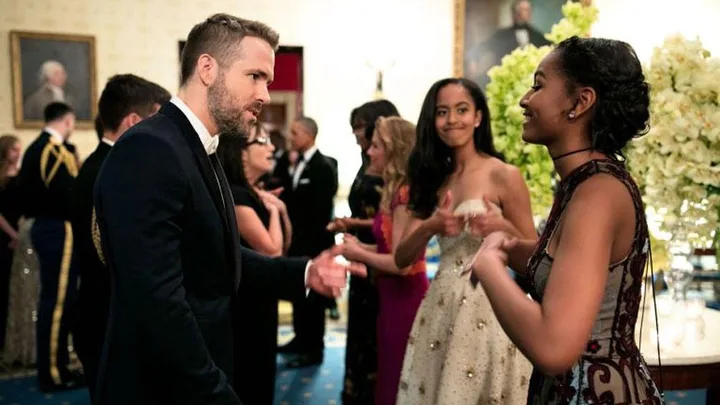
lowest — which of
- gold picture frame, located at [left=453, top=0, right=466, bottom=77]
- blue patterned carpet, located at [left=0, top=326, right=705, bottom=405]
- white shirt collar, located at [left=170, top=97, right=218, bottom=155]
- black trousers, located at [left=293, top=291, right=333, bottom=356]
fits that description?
blue patterned carpet, located at [left=0, top=326, right=705, bottom=405]

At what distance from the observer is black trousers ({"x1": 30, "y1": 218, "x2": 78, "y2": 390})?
4.43m

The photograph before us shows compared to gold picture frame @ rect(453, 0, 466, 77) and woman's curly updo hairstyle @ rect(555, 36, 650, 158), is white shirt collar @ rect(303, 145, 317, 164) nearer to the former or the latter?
gold picture frame @ rect(453, 0, 466, 77)

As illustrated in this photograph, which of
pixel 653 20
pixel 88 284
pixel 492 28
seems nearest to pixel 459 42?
pixel 492 28

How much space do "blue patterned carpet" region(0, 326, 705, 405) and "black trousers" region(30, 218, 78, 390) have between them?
135 millimetres

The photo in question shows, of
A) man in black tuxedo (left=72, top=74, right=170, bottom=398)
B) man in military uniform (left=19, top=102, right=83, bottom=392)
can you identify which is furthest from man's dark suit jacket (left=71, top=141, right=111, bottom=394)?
man in military uniform (left=19, top=102, right=83, bottom=392)

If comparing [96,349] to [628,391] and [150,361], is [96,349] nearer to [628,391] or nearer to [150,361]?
[150,361]

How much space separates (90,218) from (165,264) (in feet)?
4.31

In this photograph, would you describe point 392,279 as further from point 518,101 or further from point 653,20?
point 653,20

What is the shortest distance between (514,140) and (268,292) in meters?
1.69

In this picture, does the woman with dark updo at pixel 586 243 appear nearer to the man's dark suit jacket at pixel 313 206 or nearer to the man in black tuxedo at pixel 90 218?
the man in black tuxedo at pixel 90 218

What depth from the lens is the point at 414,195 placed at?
2.85m

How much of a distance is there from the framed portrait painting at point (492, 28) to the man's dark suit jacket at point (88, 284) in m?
6.43

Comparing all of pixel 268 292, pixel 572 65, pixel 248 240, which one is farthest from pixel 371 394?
pixel 572 65

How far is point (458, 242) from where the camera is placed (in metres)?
2.59
